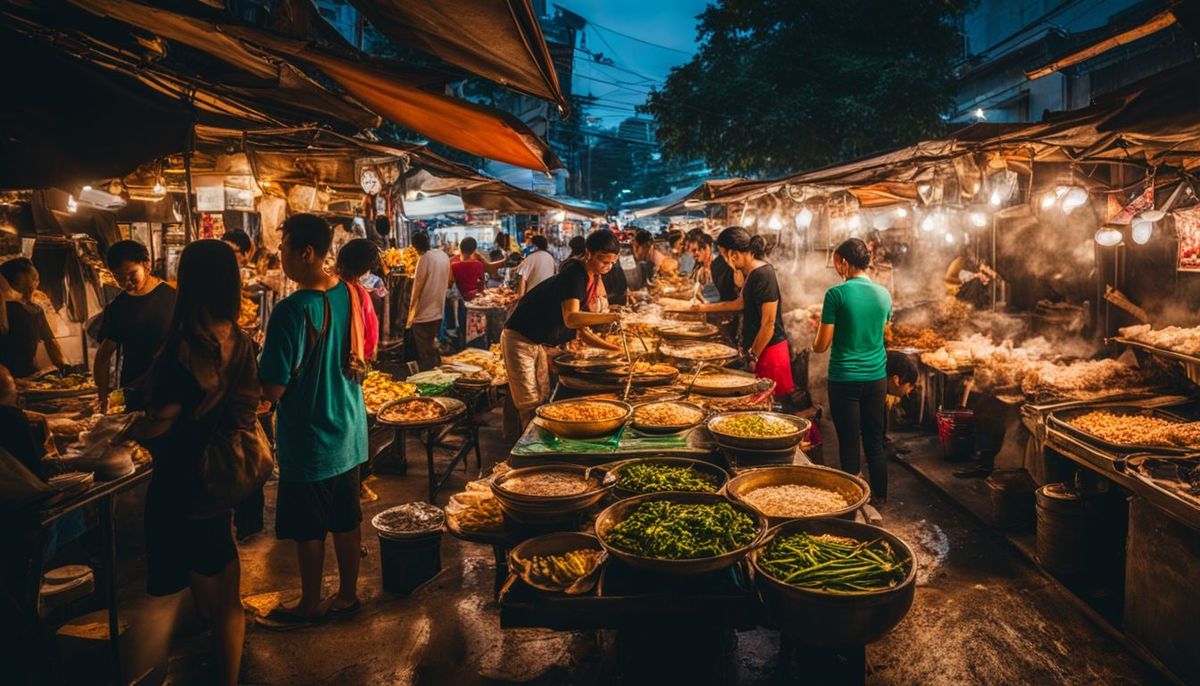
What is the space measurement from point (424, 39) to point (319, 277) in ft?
5.04

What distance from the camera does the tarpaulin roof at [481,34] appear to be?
9.50ft

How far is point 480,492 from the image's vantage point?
410 cm

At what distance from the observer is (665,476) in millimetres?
3584

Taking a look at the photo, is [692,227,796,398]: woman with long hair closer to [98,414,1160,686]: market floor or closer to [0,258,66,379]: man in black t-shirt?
[98,414,1160,686]: market floor

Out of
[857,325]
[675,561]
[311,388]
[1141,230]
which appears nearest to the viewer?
[675,561]

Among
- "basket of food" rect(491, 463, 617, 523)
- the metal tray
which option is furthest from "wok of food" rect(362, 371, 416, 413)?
the metal tray

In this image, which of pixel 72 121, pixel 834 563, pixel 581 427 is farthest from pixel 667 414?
pixel 72 121

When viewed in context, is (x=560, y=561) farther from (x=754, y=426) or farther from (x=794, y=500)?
(x=754, y=426)

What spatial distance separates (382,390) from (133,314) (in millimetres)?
3092

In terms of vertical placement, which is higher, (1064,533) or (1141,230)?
(1141,230)

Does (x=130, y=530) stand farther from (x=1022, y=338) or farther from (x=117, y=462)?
Result: (x=1022, y=338)

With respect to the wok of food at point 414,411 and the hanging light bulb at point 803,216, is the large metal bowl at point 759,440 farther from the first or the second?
the hanging light bulb at point 803,216

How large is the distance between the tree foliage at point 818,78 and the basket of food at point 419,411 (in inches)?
581

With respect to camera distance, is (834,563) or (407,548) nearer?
(834,563)
